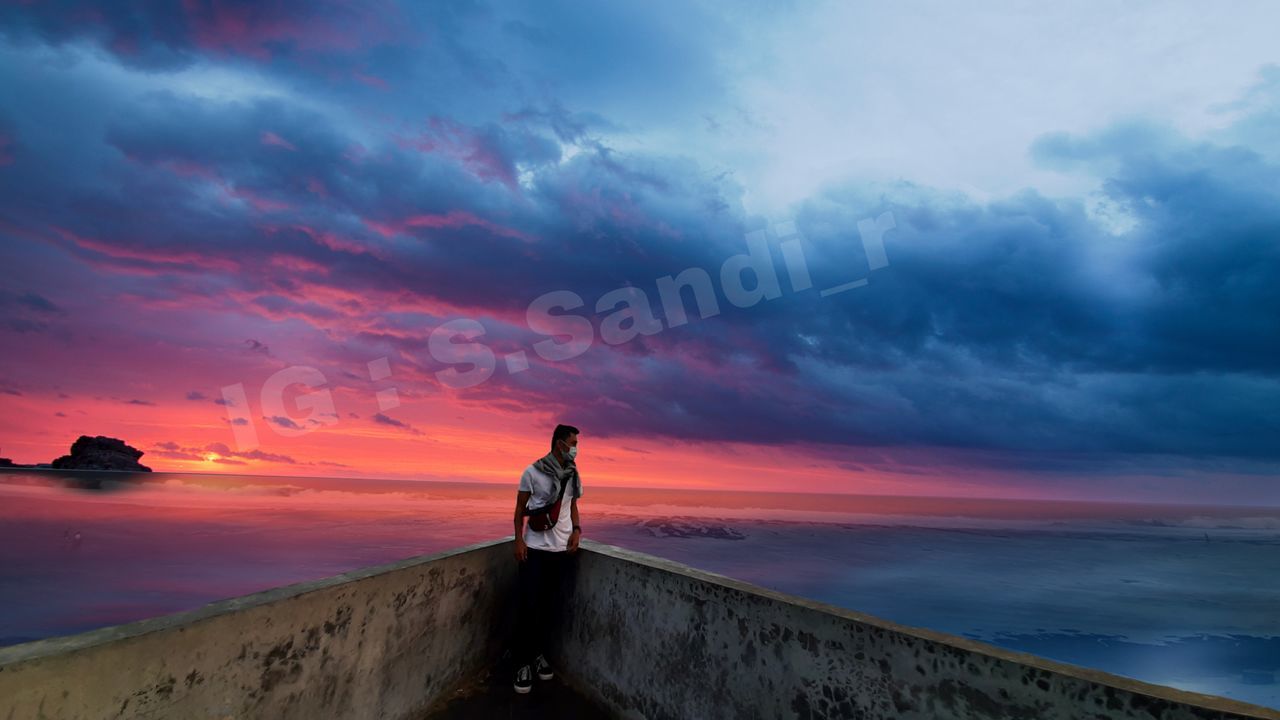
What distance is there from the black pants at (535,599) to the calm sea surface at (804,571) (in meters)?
4.72

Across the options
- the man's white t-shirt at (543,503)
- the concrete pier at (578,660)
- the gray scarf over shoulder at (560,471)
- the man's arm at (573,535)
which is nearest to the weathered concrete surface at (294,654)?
the concrete pier at (578,660)

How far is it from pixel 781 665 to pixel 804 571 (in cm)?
5429

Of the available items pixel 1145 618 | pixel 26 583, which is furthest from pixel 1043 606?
pixel 26 583

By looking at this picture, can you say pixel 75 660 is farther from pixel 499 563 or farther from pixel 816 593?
pixel 816 593

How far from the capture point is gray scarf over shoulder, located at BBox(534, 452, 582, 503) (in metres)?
3.98

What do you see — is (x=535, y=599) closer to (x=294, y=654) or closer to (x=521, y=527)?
(x=521, y=527)

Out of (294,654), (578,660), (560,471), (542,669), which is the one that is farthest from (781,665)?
(294,654)

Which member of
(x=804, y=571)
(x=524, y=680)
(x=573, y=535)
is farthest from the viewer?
(x=804, y=571)

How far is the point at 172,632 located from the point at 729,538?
73.3 meters

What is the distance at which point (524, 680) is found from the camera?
382 cm

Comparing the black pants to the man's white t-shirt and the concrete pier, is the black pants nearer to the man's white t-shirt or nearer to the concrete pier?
the man's white t-shirt

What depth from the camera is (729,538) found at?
70438 mm

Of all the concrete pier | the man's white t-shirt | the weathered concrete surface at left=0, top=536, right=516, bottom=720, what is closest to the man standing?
the man's white t-shirt

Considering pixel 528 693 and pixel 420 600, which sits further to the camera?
pixel 528 693
